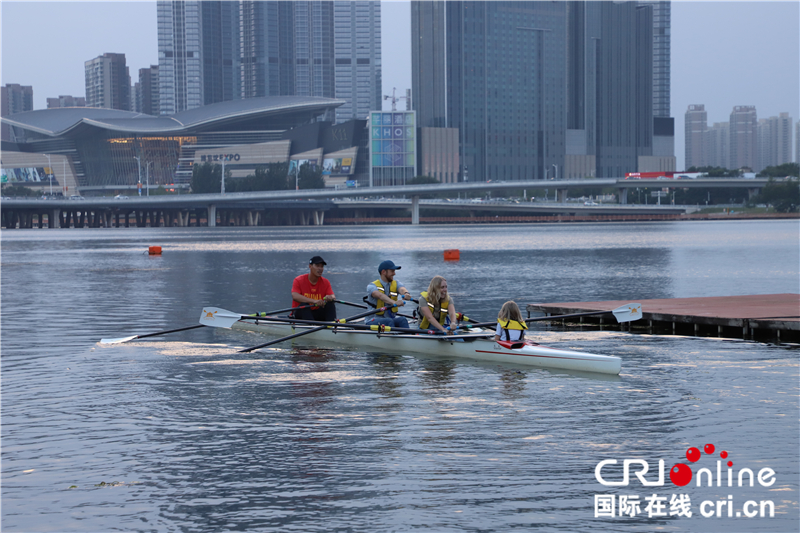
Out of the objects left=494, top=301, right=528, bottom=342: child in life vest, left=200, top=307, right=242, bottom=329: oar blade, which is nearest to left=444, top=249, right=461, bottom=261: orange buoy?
left=200, top=307, right=242, bottom=329: oar blade

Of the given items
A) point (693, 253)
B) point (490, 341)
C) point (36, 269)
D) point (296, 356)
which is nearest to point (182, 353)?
point (296, 356)

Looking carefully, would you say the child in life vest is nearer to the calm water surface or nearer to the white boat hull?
the white boat hull

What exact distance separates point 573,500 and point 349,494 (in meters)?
2.50

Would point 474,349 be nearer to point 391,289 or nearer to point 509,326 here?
point 509,326

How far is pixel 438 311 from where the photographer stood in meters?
19.4

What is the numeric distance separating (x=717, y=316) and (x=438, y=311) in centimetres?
801

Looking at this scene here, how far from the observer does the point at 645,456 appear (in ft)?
37.7

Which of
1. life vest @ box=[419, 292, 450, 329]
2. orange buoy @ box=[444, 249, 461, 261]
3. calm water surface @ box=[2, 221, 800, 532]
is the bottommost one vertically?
calm water surface @ box=[2, 221, 800, 532]

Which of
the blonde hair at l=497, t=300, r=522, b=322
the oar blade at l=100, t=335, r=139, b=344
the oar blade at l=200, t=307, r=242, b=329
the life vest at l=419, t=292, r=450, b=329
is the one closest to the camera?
the blonde hair at l=497, t=300, r=522, b=322

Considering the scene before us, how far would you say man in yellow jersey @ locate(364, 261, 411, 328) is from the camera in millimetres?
19898

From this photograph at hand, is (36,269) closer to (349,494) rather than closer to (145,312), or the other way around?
(145,312)

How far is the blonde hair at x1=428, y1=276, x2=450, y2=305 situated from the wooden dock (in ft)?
25.2

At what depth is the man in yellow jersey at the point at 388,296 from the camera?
19898 millimetres

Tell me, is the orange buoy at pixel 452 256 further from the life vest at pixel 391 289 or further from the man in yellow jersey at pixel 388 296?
the life vest at pixel 391 289
